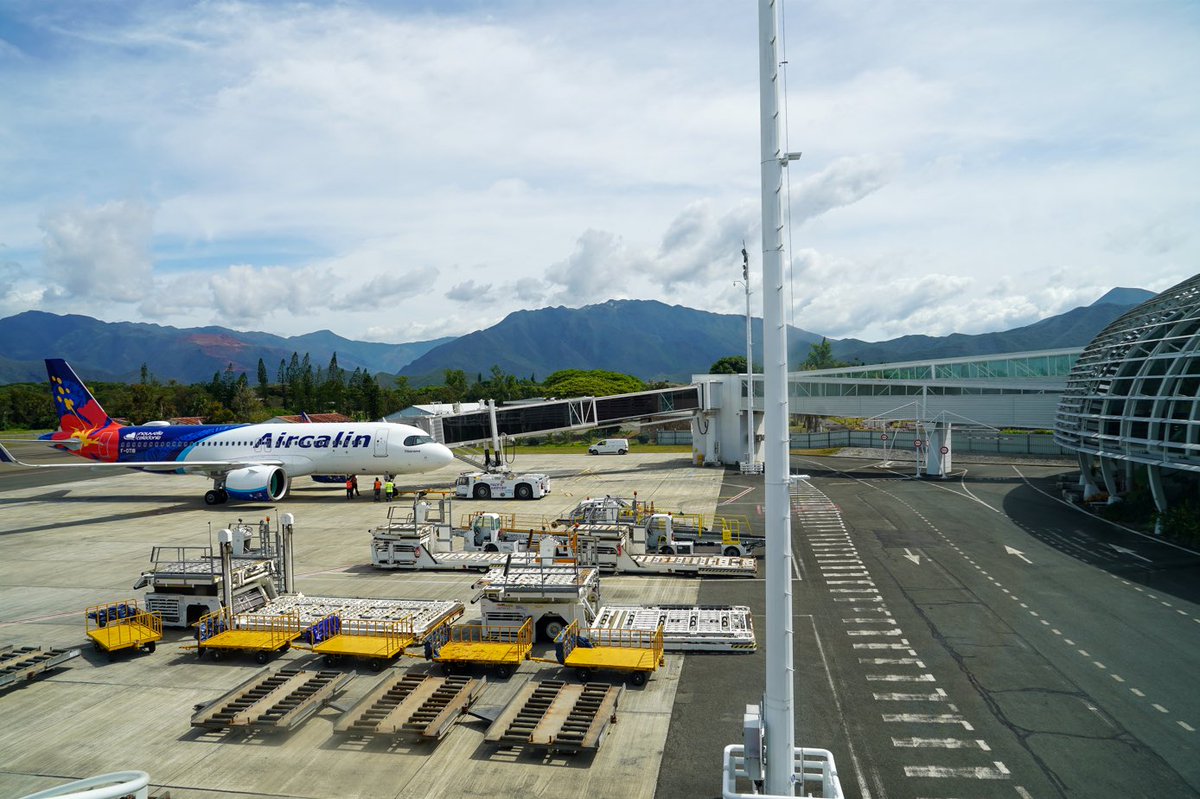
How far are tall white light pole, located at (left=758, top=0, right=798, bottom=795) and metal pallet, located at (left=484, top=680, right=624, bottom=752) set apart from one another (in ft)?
14.2

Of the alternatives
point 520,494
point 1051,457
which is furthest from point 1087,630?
point 1051,457

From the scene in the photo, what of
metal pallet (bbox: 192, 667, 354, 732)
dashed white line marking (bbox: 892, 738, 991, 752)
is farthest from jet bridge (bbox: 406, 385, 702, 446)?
dashed white line marking (bbox: 892, 738, 991, 752)

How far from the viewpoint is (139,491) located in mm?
54562

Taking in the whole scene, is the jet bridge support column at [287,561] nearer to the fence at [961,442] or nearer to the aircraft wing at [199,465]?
the aircraft wing at [199,465]

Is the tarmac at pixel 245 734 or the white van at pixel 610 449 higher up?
the white van at pixel 610 449

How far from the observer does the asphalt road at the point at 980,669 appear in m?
12.5

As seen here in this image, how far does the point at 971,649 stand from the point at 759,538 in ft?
42.9

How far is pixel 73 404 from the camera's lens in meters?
47.8

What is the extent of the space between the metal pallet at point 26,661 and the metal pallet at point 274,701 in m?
5.08

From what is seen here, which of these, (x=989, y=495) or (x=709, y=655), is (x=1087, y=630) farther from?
(x=989, y=495)

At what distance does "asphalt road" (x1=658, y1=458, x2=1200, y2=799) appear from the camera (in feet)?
41.0

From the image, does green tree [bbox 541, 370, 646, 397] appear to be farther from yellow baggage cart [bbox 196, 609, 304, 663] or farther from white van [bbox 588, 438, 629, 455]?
yellow baggage cart [bbox 196, 609, 304, 663]

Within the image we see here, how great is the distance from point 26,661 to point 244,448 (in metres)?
29.1

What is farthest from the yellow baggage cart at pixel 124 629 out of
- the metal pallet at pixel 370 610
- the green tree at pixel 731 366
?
the green tree at pixel 731 366
